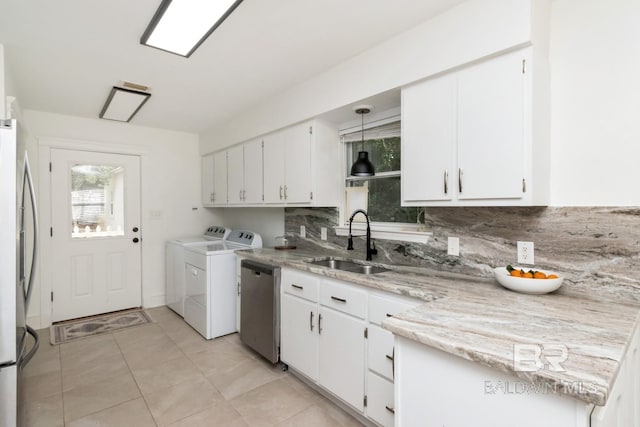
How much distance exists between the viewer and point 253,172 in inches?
137

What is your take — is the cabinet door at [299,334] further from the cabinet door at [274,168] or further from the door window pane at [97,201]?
the door window pane at [97,201]

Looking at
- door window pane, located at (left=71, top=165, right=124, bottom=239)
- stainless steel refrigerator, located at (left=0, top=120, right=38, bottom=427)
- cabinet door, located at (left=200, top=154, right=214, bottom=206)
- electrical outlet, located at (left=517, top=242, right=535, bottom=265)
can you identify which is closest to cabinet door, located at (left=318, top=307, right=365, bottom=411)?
electrical outlet, located at (left=517, top=242, right=535, bottom=265)

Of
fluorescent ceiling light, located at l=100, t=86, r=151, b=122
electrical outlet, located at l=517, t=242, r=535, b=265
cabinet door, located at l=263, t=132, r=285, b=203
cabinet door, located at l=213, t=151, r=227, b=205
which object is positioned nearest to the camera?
electrical outlet, located at l=517, t=242, r=535, b=265

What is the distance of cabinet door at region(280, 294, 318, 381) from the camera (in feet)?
7.42

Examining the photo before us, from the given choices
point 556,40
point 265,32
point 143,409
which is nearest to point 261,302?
point 143,409

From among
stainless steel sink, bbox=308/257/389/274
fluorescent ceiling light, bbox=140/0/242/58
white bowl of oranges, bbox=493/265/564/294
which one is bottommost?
stainless steel sink, bbox=308/257/389/274

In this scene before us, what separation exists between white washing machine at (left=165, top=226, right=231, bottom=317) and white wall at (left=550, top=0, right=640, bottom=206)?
3505 millimetres

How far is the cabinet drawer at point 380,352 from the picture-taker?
176 cm

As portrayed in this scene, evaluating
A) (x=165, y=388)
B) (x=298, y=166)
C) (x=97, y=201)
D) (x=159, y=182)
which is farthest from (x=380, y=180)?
(x=97, y=201)

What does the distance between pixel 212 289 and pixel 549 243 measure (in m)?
2.81

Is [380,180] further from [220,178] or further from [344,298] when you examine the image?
[220,178]

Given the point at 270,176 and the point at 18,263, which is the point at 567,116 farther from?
the point at 18,263

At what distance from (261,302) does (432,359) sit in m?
1.85

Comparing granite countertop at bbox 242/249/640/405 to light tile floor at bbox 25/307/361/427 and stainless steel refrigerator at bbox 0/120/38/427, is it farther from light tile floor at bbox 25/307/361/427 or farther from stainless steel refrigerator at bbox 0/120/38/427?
stainless steel refrigerator at bbox 0/120/38/427
